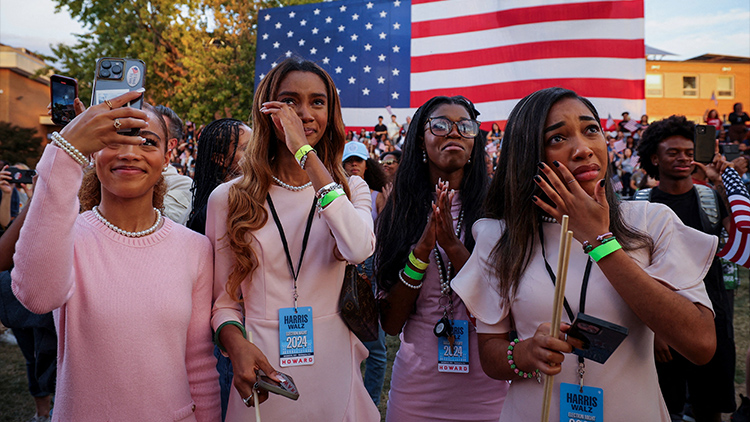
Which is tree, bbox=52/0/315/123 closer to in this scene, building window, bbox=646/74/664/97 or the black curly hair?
the black curly hair

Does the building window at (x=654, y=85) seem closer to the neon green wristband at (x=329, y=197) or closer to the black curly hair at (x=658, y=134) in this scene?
the black curly hair at (x=658, y=134)

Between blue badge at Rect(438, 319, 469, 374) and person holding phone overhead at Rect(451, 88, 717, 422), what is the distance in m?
0.50

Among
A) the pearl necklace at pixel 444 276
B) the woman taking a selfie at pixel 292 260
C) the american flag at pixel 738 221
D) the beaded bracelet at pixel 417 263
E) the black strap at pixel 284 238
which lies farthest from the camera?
the american flag at pixel 738 221

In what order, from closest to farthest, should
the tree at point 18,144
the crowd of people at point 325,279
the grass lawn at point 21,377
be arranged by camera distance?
1. the crowd of people at point 325,279
2. the grass lawn at point 21,377
3. the tree at point 18,144

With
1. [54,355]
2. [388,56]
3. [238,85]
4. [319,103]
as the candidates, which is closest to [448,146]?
[319,103]

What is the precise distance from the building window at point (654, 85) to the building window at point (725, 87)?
383cm

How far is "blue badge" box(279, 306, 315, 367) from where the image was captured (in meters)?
1.96

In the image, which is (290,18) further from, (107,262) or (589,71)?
(107,262)

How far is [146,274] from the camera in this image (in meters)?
1.82

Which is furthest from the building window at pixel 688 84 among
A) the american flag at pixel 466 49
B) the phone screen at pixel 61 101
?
the phone screen at pixel 61 101

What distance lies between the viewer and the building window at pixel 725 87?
1362 inches

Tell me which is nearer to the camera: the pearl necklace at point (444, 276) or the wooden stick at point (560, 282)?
the wooden stick at point (560, 282)

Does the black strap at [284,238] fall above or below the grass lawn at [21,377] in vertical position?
above

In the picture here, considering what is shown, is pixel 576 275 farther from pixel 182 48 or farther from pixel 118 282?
pixel 182 48
